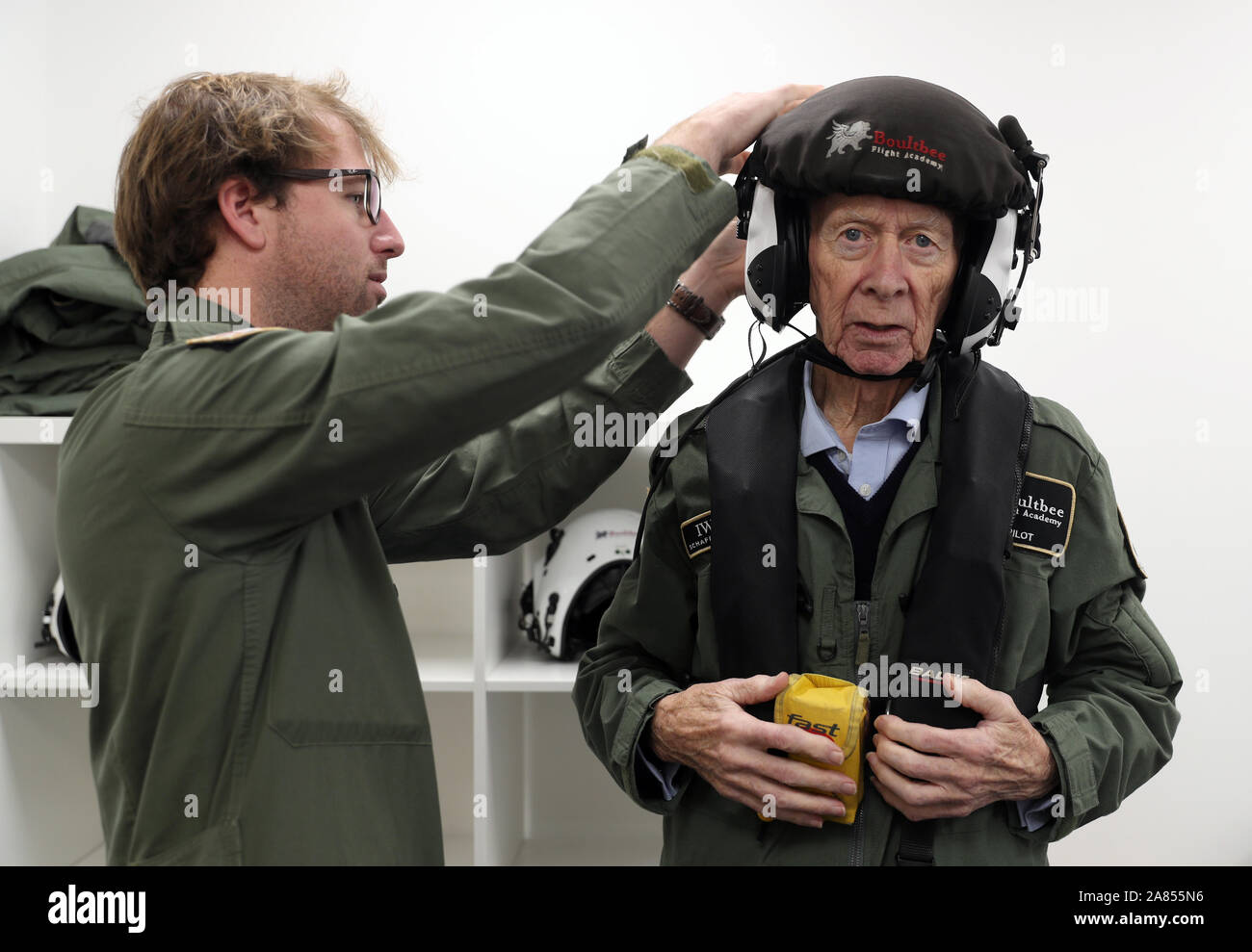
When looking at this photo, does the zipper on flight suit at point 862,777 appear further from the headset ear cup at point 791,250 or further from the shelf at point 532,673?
the shelf at point 532,673

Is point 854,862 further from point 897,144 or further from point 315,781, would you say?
point 897,144

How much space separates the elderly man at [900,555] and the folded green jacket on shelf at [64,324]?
1821 millimetres

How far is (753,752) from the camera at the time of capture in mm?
1385

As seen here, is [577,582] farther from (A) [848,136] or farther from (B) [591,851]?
(A) [848,136]

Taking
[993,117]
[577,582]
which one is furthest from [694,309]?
[993,117]

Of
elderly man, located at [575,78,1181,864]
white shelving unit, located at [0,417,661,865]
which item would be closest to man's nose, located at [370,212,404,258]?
elderly man, located at [575,78,1181,864]

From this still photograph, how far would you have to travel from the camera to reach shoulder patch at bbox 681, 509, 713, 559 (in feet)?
5.11

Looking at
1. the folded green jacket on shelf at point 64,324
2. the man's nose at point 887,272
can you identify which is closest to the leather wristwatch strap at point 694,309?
the man's nose at point 887,272

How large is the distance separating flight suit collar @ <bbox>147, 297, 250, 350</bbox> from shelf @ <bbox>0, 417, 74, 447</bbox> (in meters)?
1.38

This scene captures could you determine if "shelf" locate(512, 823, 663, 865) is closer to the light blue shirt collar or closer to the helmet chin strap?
the light blue shirt collar

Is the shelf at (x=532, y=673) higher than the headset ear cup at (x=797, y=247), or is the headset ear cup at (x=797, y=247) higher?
the headset ear cup at (x=797, y=247)

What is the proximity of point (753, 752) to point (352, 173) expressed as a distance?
3.26ft

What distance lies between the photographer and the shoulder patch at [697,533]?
1.56m
